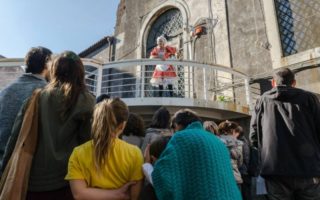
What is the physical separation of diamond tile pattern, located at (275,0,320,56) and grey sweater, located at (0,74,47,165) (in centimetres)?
725

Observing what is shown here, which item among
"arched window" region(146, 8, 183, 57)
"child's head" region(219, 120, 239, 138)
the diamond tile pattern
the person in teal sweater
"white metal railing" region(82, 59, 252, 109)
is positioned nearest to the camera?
the person in teal sweater

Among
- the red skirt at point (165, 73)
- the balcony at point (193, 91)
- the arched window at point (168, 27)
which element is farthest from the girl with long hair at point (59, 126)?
the arched window at point (168, 27)

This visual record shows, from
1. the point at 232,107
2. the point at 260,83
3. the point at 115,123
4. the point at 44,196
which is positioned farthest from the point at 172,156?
the point at 260,83

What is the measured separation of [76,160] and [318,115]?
245cm

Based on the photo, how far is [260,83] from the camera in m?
8.17

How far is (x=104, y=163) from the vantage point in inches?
77.2

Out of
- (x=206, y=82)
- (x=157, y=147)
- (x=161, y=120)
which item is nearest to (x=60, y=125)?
(x=157, y=147)

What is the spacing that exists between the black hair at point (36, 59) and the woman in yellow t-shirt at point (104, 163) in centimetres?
81

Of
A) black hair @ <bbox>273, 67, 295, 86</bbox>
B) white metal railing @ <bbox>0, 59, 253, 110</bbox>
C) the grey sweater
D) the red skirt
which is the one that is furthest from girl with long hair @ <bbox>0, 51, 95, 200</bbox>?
the red skirt

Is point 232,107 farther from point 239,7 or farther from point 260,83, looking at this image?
point 239,7

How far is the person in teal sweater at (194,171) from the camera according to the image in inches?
70.0

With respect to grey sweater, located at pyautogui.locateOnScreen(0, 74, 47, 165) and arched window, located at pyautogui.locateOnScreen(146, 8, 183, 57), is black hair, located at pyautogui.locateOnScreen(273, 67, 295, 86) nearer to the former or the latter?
grey sweater, located at pyautogui.locateOnScreen(0, 74, 47, 165)

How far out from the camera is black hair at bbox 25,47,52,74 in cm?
251

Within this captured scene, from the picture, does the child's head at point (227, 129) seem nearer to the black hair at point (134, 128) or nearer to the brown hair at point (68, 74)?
the black hair at point (134, 128)
